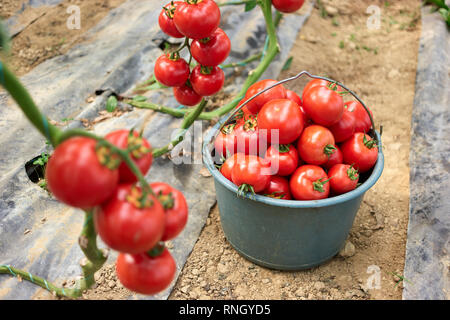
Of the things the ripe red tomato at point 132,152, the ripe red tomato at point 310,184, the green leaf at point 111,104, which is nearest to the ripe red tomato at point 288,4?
the ripe red tomato at point 310,184

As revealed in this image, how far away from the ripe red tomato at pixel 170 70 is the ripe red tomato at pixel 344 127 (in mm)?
723

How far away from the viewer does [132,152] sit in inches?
34.3

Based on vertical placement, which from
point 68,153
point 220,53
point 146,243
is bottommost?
point 220,53

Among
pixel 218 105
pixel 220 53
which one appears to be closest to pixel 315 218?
pixel 220 53

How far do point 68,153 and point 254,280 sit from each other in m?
1.27

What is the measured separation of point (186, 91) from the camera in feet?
6.51

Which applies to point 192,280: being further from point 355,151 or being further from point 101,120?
point 101,120

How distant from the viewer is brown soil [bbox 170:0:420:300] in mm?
1806

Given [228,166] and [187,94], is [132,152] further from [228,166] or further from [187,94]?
[187,94]

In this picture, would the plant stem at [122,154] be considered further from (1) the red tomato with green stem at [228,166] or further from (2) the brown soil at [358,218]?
(2) the brown soil at [358,218]

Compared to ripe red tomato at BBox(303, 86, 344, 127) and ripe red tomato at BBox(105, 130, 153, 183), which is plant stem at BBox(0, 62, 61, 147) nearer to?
ripe red tomato at BBox(105, 130, 153, 183)

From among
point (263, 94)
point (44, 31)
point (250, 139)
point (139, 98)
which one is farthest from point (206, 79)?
point (44, 31)

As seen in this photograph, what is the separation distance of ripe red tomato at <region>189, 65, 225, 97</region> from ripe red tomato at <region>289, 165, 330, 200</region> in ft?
1.93

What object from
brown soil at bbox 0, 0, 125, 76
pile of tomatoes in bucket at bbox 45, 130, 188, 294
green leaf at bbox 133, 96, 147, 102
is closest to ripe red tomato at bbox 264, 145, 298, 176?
pile of tomatoes in bucket at bbox 45, 130, 188, 294
